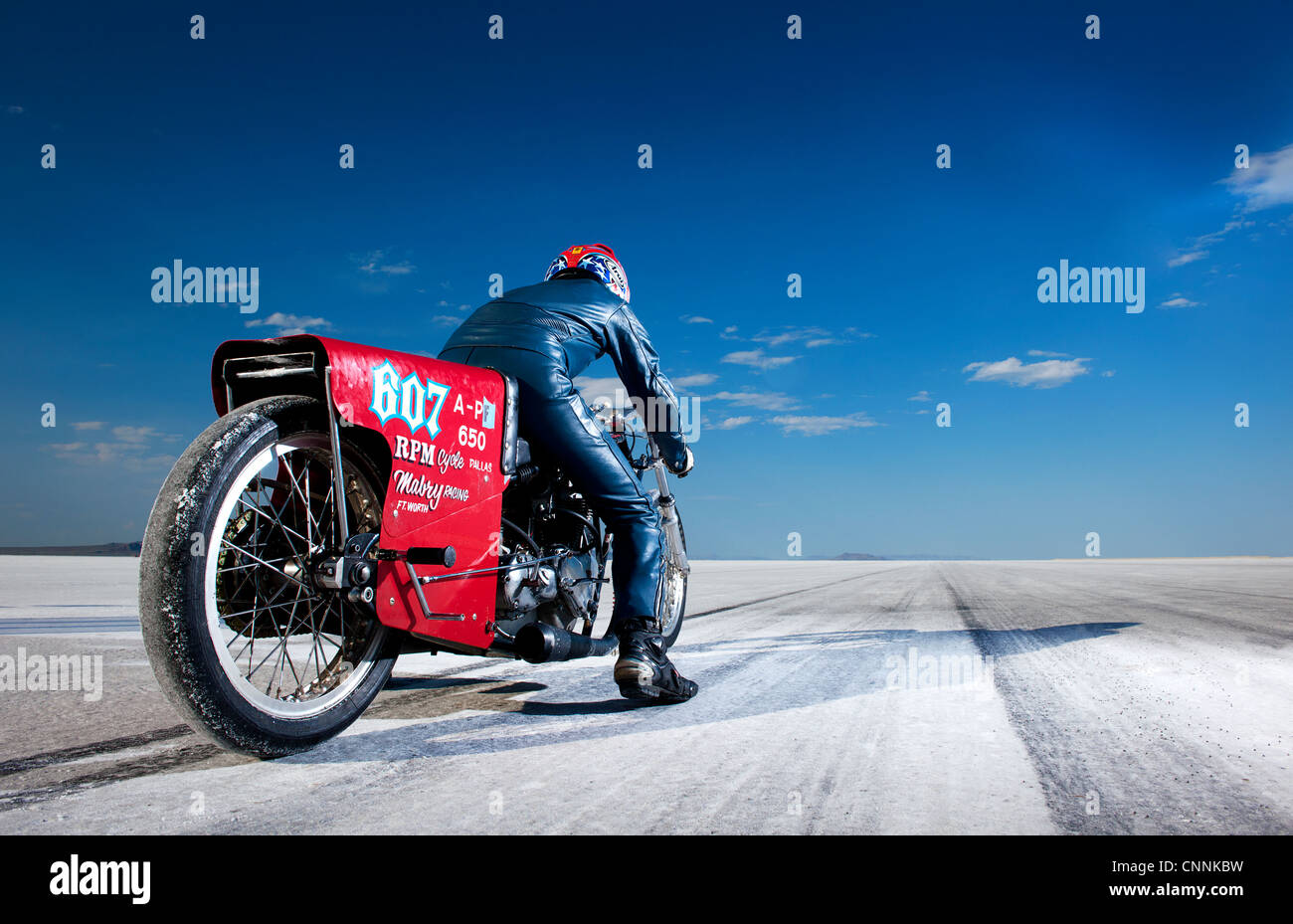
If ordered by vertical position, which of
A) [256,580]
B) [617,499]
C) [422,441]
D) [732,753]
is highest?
[422,441]

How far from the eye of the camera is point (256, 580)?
2.49 metres

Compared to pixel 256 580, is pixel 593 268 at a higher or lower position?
higher

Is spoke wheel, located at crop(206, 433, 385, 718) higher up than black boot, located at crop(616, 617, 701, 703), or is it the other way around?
spoke wheel, located at crop(206, 433, 385, 718)

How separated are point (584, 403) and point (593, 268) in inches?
31.4

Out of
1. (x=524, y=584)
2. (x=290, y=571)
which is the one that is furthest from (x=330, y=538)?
(x=524, y=584)

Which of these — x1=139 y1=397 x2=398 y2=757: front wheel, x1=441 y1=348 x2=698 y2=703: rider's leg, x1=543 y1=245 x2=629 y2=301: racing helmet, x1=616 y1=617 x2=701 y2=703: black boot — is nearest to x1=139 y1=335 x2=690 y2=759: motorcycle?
x1=139 y1=397 x2=398 y2=757: front wheel

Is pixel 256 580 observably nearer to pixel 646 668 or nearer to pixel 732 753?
pixel 646 668

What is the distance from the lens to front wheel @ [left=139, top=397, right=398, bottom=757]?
6.70 ft

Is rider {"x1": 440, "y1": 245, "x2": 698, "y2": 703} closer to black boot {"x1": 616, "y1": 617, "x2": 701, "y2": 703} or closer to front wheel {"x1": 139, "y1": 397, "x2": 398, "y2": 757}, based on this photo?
black boot {"x1": 616, "y1": 617, "x2": 701, "y2": 703}

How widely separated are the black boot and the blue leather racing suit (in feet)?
0.22

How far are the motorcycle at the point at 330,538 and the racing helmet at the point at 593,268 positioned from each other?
2.91ft

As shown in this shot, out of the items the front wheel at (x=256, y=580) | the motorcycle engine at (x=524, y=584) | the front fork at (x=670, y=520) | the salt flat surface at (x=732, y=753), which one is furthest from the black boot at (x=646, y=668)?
the front fork at (x=670, y=520)
